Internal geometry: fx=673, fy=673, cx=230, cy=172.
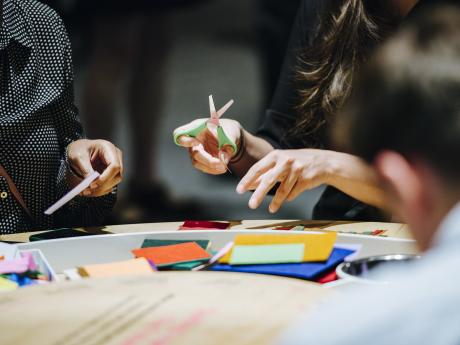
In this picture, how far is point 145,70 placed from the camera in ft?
Result: 11.1

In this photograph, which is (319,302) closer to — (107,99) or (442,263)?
(442,263)

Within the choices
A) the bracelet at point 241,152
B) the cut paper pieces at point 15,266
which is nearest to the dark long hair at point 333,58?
the bracelet at point 241,152

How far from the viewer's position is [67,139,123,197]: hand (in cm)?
131

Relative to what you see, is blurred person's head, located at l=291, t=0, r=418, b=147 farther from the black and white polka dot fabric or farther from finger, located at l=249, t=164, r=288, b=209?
the black and white polka dot fabric

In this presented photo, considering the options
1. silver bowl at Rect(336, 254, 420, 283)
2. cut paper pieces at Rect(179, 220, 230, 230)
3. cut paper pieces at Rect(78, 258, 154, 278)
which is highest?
silver bowl at Rect(336, 254, 420, 283)

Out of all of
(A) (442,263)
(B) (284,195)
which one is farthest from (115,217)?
(A) (442,263)

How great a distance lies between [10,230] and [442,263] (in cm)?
119

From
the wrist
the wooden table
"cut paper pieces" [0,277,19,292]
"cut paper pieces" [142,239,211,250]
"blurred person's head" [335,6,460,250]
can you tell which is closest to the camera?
"blurred person's head" [335,6,460,250]

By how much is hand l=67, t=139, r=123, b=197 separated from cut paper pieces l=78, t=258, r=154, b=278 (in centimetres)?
47

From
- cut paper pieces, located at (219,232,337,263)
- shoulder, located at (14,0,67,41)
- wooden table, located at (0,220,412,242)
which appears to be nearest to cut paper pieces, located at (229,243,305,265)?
cut paper pieces, located at (219,232,337,263)

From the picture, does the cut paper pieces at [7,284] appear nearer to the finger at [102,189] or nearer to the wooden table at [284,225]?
the wooden table at [284,225]

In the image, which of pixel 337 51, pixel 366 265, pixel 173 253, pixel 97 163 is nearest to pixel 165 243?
pixel 173 253

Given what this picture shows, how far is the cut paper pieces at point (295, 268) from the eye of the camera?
2.76 feet

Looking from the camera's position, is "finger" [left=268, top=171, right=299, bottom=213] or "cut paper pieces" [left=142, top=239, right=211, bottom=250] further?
"finger" [left=268, top=171, right=299, bottom=213]
